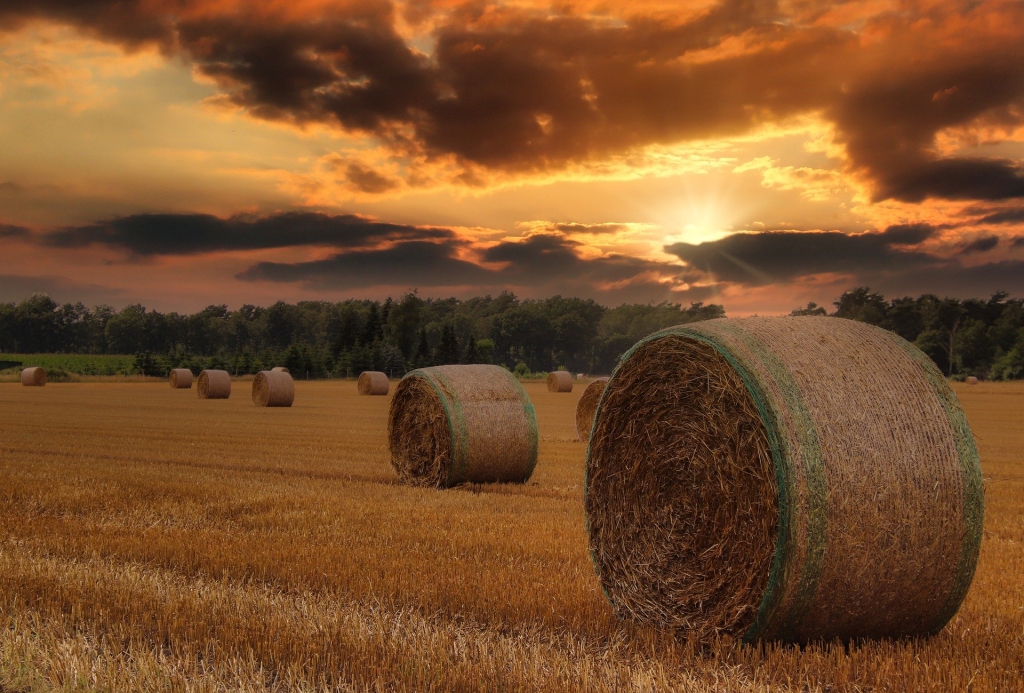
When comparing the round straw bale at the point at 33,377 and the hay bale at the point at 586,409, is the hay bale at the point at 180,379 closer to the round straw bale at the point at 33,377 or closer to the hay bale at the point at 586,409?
the round straw bale at the point at 33,377

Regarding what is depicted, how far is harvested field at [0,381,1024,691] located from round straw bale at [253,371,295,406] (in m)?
23.8

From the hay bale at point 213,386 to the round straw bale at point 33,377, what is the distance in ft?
58.5

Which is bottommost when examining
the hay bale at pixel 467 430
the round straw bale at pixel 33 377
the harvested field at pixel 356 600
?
the round straw bale at pixel 33 377

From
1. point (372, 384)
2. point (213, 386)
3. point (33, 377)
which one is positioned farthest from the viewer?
point (33, 377)

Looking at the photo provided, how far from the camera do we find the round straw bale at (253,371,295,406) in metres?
38.7

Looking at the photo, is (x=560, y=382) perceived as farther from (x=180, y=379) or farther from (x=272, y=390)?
(x=180, y=379)

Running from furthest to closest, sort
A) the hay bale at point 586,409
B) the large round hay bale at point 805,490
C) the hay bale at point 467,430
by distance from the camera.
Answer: the hay bale at point 586,409
the hay bale at point 467,430
the large round hay bale at point 805,490

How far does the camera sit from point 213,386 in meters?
43.9

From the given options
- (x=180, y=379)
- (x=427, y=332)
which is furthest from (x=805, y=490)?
(x=427, y=332)

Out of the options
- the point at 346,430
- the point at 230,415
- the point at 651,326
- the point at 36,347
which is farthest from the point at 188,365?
the point at 651,326

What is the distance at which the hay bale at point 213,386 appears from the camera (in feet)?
144

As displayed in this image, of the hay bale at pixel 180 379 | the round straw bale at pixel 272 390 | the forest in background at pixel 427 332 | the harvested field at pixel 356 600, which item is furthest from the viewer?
the forest in background at pixel 427 332

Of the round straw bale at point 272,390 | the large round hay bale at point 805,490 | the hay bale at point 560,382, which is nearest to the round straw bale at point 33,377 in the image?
the round straw bale at point 272,390

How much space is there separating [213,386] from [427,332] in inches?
4312
